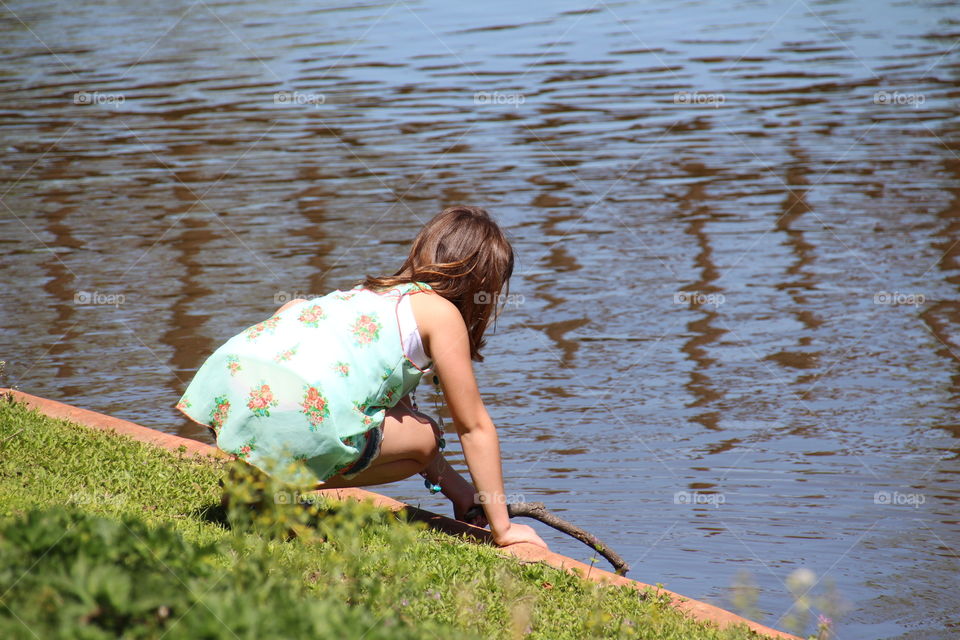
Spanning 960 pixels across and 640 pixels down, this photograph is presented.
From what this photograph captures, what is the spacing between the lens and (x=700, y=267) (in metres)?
9.14

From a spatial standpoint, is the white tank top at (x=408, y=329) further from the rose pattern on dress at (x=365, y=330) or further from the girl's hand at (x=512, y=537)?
the girl's hand at (x=512, y=537)

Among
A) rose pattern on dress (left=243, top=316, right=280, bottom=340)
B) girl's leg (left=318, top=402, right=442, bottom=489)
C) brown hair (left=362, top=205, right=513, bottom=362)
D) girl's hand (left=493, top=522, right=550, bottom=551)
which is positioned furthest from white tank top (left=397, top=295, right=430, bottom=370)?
girl's hand (left=493, top=522, right=550, bottom=551)

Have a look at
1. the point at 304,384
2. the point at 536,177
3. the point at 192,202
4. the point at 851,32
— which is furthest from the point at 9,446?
the point at 851,32

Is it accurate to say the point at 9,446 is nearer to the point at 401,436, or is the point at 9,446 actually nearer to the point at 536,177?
the point at 401,436

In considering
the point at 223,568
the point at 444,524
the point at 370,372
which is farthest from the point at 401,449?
the point at 223,568

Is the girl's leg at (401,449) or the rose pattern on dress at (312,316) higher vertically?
the rose pattern on dress at (312,316)

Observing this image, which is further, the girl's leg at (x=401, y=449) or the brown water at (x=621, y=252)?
the brown water at (x=621, y=252)

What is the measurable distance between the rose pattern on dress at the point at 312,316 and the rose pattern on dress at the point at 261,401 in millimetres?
272

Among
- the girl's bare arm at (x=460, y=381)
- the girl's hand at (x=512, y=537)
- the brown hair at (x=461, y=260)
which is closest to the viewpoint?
the girl's bare arm at (x=460, y=381)

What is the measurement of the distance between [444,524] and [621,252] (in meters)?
5.67

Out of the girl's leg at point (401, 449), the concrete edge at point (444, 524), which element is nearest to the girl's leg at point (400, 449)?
the girl's leg at point (401, 449)

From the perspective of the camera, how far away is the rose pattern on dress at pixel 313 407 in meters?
3.78

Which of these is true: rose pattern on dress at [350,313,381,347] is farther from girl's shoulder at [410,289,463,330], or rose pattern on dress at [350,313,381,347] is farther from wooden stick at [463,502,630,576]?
wooden stick at [463,502,630,576]

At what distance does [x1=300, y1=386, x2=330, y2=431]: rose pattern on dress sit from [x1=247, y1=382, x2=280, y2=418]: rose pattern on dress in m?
0.10
